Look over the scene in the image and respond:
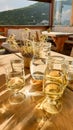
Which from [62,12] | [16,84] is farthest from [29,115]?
[62,12]

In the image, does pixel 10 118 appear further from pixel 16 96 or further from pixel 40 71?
pixel 40 71

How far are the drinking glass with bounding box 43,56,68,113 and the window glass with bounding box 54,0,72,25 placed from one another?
219 inches

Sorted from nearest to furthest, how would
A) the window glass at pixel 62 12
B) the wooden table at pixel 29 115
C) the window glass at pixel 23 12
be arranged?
the wooden table at pixel 29 115, the window glass at pixel 23 12, the window glass at pixel 62 12

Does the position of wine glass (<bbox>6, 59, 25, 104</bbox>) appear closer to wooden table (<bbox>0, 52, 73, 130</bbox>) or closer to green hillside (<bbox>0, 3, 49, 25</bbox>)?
wooden table (<bbox>0, 52, 73, 130</bbox>)

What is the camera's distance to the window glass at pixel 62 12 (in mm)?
6070

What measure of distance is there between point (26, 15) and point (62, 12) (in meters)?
1.33

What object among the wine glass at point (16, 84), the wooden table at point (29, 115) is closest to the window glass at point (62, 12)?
the wine glass at point (16, 84)

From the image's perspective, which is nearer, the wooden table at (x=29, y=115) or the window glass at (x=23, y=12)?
the wooden table at (x=29, y=115)

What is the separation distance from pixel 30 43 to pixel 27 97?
1.88 ft

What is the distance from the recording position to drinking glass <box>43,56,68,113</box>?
30.6 inches

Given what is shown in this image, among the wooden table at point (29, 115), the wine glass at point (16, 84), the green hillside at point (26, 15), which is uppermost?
the green hillside at point (26, 15)

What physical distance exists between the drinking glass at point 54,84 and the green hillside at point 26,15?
202 inches

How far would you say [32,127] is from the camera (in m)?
0.66

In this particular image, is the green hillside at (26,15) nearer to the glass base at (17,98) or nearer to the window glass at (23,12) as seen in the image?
the window glass at (23,12)
